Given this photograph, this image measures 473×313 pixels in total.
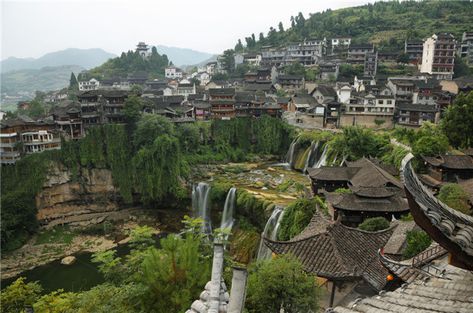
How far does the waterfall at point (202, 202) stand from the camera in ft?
130

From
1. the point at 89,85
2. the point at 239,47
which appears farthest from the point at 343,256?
the point at 239,47

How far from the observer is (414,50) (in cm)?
7381

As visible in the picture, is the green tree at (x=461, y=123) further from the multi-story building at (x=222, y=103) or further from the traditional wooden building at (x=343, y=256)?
the multi-story building at (x=222, y=103)

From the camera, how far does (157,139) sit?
143ft

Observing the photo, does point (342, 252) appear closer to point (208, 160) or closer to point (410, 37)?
point (208, 160)

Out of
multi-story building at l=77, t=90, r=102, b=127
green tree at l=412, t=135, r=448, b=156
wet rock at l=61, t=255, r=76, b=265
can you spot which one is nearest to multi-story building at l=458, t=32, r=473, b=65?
green tree at l=412, t=135, r=448, b=156

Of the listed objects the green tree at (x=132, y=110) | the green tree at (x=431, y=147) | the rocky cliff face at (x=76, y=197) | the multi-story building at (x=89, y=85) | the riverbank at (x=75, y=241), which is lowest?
the riverbank at (x=75, y=241)

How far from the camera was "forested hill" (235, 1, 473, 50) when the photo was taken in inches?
3231

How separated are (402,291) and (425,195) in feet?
5.64

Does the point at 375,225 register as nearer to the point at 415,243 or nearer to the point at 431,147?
the point at 415,243

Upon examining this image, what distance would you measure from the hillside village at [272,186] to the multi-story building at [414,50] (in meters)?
0.27

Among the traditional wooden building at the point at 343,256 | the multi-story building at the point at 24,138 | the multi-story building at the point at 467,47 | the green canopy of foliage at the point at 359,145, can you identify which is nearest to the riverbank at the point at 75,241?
the multi-story building at the point at 24,138

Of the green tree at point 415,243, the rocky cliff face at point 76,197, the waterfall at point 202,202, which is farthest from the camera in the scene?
the rocky cliff face at point 76,197

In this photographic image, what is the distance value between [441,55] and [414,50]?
376 inches
